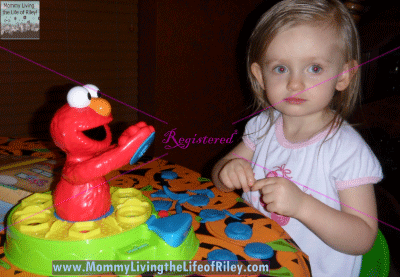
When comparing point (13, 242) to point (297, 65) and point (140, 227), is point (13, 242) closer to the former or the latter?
point (140, 227)

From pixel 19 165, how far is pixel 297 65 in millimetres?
614

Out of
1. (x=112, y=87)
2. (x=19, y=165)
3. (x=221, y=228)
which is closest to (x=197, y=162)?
(x=112, y=87)

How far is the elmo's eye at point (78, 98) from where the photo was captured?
0.45 m

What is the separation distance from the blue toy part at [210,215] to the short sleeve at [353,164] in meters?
0.26

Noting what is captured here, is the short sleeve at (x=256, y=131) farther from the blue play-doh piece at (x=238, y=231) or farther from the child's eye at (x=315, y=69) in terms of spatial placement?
the blue play-doh piece at (x=238, y=231)

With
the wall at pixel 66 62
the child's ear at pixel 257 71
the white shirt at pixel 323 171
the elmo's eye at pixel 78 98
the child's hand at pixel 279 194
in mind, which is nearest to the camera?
the elmo's eye at pixel 78 98

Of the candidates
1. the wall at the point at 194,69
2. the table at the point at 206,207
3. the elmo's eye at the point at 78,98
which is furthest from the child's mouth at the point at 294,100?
the wall at the point at 194,69

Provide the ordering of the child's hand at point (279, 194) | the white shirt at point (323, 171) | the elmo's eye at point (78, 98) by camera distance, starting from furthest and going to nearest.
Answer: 1. the white shirt at point (323, 171)
2. the child's hand at point (279, 194)
3. the elmo's eye at point (78, 98)

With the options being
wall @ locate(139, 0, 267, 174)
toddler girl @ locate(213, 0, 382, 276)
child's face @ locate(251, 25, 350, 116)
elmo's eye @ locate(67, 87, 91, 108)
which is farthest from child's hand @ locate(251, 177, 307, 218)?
wall @ locate(139, 0, 267, 174)

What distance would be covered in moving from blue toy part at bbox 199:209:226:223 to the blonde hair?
0.33 metres

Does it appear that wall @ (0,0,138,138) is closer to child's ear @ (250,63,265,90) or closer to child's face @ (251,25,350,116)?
child's ear @ (250,63,265,90)

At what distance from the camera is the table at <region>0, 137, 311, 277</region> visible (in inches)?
19.6

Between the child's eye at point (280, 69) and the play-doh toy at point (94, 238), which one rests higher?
the child's eye at point (280, 69)

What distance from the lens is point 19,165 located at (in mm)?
754
